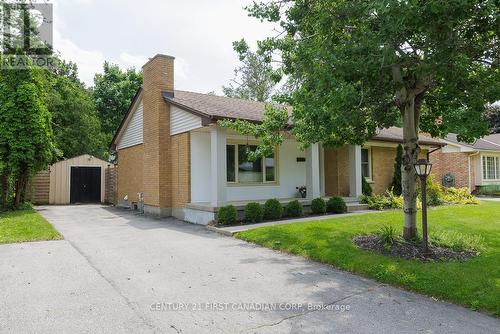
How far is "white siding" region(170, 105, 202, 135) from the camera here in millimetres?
12559

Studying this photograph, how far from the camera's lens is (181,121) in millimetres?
13461

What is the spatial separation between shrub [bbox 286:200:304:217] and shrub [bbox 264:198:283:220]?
0.53 m

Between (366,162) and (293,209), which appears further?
(366,162)

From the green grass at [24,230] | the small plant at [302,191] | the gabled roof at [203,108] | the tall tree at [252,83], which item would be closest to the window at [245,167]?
the small plant at [302,191]

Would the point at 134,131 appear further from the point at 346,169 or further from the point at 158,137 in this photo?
the point at 346,169

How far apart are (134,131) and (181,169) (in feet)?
17.1

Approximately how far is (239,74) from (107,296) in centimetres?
3202

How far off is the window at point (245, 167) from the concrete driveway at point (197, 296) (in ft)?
18.6

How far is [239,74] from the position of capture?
116ft

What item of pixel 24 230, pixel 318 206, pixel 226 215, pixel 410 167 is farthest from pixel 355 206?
pixel 24 230

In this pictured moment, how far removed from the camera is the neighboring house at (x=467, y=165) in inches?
929

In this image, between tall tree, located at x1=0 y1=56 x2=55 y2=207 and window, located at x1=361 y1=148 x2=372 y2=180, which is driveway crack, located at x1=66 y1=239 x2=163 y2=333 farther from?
window, located at x1=361 y1=148 x2=372 y2=180

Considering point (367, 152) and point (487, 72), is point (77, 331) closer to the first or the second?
point (487, 72)

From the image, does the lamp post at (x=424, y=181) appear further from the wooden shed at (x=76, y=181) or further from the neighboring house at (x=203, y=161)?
the wooden shed at (x=76, y=181)
